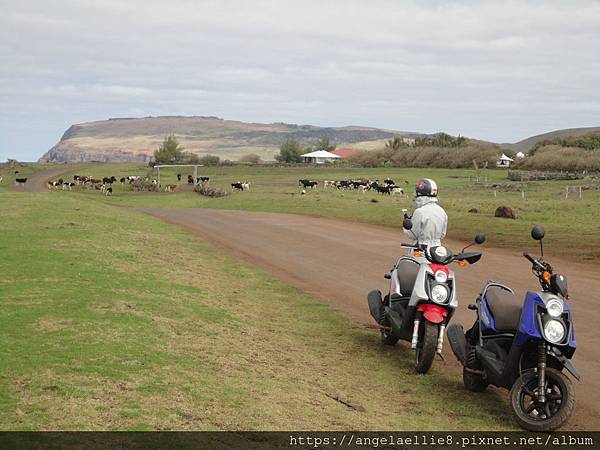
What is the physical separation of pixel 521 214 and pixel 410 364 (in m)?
26.7

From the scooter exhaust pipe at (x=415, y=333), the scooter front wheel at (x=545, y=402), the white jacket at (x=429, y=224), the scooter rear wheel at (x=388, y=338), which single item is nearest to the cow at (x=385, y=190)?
the scooter rear wheel at (x=388, y=338)

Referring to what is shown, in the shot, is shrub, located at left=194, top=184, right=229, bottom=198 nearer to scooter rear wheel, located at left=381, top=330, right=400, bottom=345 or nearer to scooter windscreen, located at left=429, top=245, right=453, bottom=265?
scooter rear wheel, located at left=381, top=330, right=400, bottom=345

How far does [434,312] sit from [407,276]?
101 centimetres

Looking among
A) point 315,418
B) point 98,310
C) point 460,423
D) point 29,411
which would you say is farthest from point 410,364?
point 29,411

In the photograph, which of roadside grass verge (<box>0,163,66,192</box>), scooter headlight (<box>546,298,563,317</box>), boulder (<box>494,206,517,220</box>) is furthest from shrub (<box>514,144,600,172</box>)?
scooter headlight (<box>546,298,563,317</box>)

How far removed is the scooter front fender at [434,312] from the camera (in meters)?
8.66

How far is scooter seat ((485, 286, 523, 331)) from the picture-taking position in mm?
7715

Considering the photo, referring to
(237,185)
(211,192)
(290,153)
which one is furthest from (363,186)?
(290,153)

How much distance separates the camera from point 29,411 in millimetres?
6262

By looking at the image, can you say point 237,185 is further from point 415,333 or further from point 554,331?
point 554,331

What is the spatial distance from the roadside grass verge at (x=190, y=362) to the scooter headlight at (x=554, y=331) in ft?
3.45

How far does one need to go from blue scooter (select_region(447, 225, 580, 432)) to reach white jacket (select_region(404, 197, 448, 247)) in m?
2.09

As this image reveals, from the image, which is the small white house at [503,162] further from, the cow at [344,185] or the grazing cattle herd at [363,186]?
the cow at [344,185]

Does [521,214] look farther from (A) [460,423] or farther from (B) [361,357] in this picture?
(A) [460,423]
